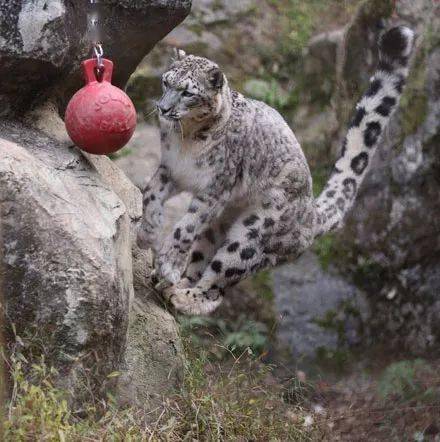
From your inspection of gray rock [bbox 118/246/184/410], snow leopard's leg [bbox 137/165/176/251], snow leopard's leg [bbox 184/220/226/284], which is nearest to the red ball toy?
snow leopard's leg [bbox 137/165/176/251]

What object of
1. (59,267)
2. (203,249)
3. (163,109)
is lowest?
(203,249)

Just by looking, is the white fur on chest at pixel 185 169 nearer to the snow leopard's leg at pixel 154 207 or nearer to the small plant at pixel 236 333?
the snow leopard's leg at pixel 154 207

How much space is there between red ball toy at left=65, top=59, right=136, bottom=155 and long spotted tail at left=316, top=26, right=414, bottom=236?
1880 mm

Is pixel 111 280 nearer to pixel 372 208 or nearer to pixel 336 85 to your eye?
pixel 372 208

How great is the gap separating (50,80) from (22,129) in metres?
0.31

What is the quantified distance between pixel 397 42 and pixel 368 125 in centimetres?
55

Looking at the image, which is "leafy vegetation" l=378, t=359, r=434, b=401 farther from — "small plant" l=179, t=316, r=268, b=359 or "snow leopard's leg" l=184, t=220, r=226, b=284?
"snow leopard's leg" l=184, t=220, r=226, b=284

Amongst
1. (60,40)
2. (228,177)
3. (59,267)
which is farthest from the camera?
(228,177)

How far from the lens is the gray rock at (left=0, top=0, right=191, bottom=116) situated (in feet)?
16.2

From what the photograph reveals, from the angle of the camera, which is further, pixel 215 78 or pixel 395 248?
pixel 395 248

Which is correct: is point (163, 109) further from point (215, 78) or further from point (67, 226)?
point (67, 226)

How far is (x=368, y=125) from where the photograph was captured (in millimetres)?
6277

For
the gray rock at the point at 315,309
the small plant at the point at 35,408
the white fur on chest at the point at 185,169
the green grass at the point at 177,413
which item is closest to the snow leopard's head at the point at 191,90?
the white fur on chest at the point at 185,169

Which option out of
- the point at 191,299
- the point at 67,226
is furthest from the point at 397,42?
the point at 67,226
